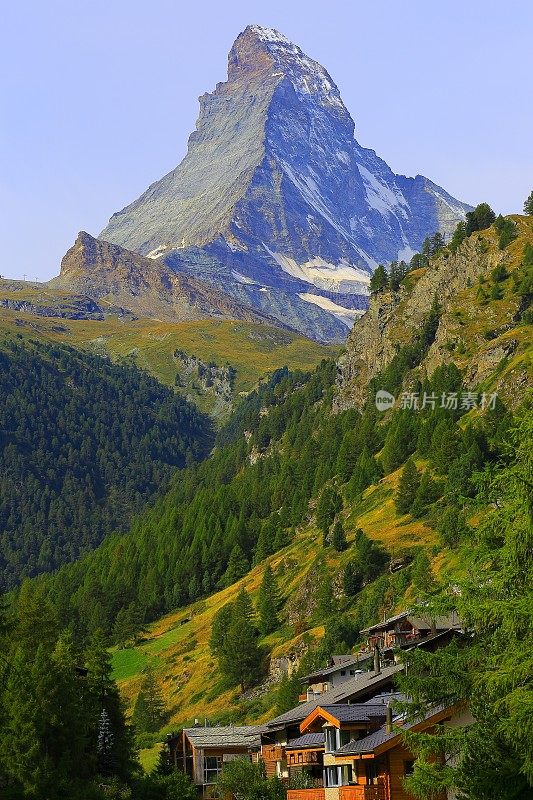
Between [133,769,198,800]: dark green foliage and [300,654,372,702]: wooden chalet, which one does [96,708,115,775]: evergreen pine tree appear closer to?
[133,769,198,800]: dark green foliage

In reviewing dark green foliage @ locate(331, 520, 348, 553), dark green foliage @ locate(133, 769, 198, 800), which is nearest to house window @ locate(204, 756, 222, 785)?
dark green foliage @ locate(133, 769, 198, 800)

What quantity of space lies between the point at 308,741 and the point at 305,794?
10.4 ft

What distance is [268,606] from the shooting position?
601ft

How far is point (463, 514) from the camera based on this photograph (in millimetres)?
167000

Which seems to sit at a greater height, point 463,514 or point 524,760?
point 463,514

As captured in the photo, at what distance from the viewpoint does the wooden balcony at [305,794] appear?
2689 inches

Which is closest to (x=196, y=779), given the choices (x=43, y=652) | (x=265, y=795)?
(x=265, y=795)

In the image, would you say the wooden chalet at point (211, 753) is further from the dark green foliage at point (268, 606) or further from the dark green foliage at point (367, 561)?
the dark green foliage at point (268, 606)

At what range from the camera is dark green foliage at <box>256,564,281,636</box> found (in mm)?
182750

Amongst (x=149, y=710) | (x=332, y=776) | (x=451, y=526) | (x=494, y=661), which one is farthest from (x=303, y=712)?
(x=149, y=710)

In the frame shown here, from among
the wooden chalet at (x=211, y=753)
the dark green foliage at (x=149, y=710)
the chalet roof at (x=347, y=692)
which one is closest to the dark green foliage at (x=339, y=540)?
the dark green foliage at (x=149, y=710)

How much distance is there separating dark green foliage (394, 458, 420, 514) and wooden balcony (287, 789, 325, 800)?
393 ft

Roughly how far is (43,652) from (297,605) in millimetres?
109730

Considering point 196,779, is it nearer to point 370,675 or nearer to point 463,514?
point 370,675
